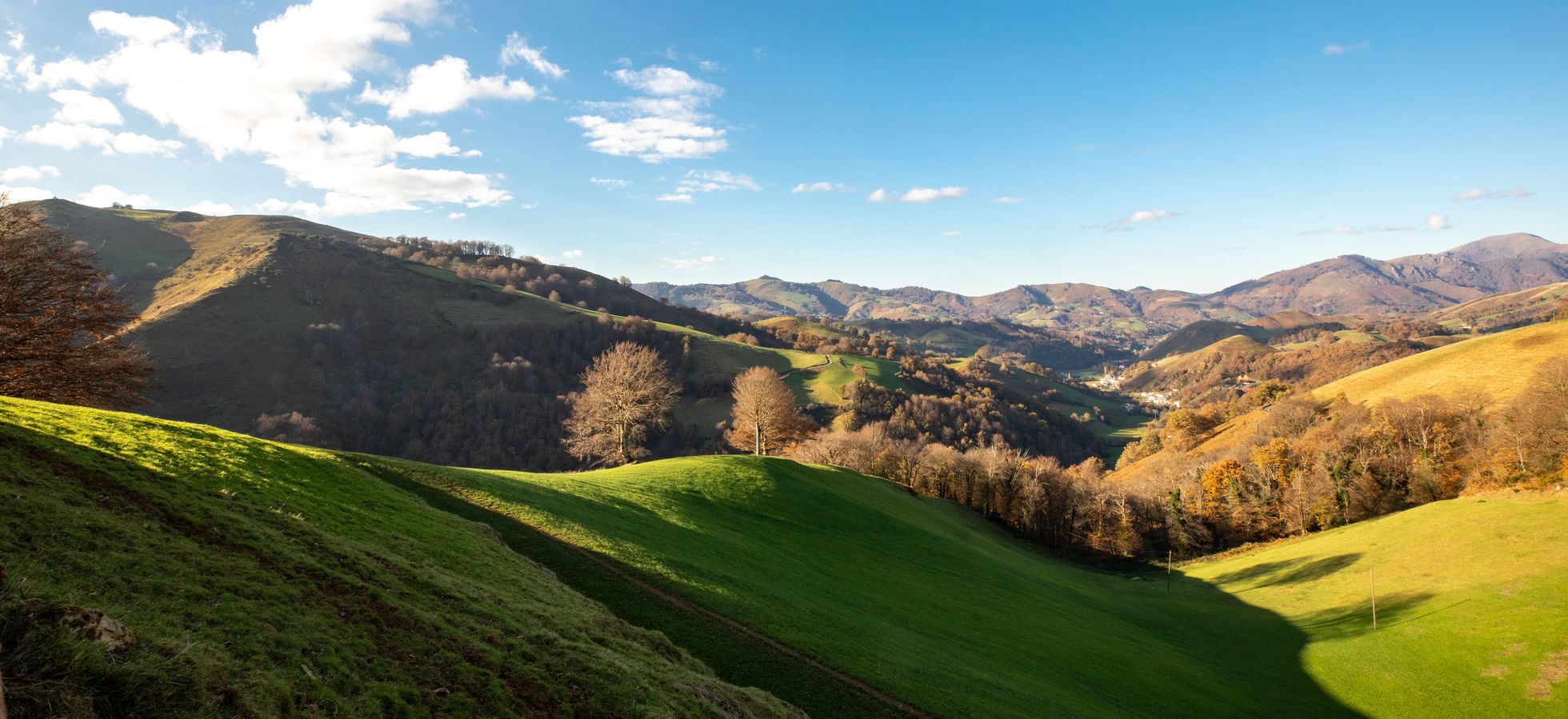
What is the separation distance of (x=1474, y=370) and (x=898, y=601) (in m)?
114

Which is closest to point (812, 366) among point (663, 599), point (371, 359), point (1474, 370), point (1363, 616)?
point (371, 359)

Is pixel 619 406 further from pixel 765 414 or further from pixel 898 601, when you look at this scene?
pixel 898 601

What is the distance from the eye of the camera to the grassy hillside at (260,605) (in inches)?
304

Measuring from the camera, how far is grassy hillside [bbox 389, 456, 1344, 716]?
2436 centimetres

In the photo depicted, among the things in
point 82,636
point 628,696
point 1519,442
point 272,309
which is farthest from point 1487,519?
point 272,309

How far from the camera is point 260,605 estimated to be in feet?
38.0

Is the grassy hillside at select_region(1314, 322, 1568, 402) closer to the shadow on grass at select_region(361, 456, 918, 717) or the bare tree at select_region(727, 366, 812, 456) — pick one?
the bare tree at select_region(727, 366, 812, 456)

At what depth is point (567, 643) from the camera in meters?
15.6

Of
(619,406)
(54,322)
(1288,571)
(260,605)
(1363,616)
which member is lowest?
(1288,571)

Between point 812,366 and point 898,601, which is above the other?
point 812,366

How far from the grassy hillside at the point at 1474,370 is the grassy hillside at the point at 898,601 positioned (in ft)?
208

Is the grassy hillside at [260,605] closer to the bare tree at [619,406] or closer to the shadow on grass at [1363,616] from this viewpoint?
the bare tree at [619,406]

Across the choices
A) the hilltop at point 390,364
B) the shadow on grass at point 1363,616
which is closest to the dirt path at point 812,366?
the hilltop at point 390,364

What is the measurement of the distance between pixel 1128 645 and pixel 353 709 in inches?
1570
